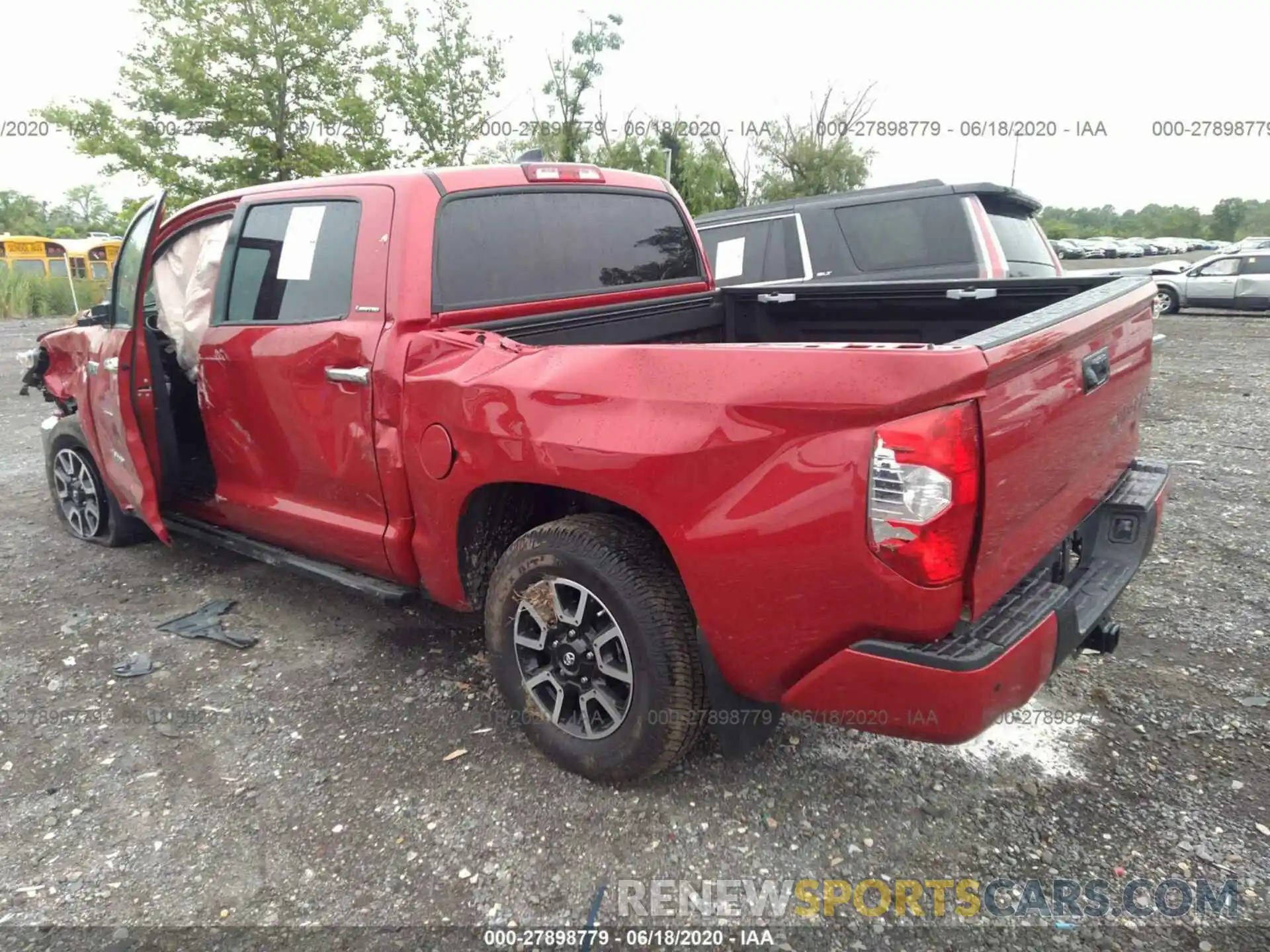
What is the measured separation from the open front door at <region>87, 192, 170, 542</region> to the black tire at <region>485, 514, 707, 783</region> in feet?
7.17

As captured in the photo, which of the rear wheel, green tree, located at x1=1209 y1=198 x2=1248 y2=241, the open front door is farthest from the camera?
green tree, located at x1=1209 y1=198 x2=1248 y2=241

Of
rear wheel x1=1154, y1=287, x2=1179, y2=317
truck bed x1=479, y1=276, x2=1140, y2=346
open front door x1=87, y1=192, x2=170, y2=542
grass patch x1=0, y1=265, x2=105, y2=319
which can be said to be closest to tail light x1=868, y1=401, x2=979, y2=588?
truck bed x1=479, y1=276, x2=1140, y2=346

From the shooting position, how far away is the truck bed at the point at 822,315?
3.14m

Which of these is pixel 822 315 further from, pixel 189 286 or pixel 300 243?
pixel 189 286

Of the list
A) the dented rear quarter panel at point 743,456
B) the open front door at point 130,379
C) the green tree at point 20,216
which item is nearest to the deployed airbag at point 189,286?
the open front door at point 130,379

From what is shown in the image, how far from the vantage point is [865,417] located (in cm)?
185

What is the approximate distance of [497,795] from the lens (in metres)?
2.63

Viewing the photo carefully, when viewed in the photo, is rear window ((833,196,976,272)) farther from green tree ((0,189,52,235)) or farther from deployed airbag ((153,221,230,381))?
green tree ((0,189,52,235))

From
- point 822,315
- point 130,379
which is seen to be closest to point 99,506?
point 130,379

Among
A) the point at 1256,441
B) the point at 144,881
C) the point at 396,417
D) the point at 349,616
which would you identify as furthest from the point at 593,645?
the point at 1256,441

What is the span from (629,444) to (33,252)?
34.5 m

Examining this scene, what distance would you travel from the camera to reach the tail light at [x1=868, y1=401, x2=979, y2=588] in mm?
1805

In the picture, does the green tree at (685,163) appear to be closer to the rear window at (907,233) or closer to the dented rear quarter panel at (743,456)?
the rear window at (907,233)

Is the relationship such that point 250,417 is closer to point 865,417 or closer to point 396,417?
point 396,417
